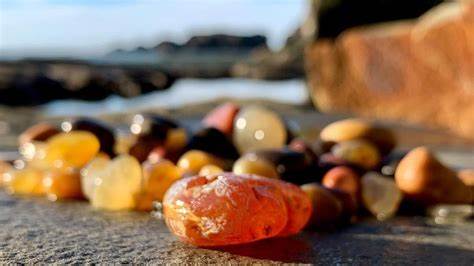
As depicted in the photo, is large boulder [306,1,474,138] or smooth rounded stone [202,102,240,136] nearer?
smooth rounded stone [202,102,240,136]

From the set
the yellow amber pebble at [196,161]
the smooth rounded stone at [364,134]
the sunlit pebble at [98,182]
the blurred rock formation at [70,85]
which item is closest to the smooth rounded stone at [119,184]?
the sunlit pebble at [98,182]

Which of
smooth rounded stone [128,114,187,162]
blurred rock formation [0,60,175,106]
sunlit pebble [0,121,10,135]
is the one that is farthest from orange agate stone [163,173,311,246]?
blurred rock formation [0,60,175,106]

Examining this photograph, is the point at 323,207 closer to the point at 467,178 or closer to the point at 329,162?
the point at 329,162

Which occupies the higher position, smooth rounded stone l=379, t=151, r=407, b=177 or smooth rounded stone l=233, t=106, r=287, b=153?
Answer: smooth rounded stone l=233, t=106, r=287, b=153


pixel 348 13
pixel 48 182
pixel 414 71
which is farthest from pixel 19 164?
pixel 348 13

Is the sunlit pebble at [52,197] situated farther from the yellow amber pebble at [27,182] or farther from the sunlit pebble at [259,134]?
the sunlit pebble at [259,134]

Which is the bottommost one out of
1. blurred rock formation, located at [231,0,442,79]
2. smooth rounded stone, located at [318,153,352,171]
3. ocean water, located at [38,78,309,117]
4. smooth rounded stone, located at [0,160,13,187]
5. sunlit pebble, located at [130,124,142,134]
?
smooth rounded stone, located at [318,153,352,171]

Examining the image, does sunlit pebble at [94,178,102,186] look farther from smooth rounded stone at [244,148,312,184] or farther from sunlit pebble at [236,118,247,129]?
sunlit pebble at [236,118,247,129]
